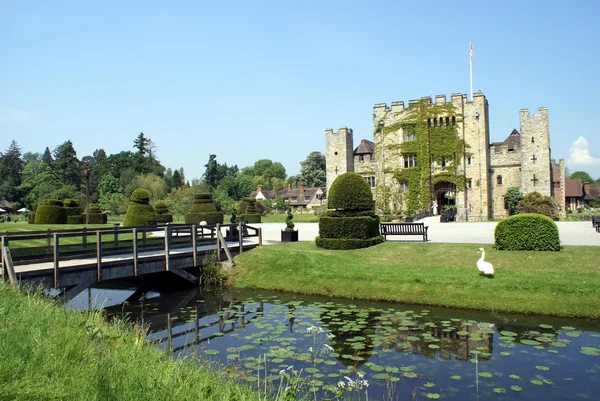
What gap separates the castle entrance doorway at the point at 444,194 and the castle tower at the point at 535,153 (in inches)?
261

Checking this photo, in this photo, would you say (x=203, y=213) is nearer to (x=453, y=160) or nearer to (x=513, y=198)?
(x=453, y=160)

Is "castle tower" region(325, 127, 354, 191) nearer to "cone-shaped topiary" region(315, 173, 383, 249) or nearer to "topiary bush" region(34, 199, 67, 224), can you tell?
"topiary bush" region(34, 199, 67, 224)

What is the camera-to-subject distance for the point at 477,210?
43094 mm

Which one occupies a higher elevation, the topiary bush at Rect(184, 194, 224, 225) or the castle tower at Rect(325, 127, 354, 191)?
the castle tower at Rect(325, 127, 354, 191)

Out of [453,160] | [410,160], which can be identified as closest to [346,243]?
[453,160]

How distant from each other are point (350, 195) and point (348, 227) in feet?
5.06

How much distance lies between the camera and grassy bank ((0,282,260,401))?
443cm

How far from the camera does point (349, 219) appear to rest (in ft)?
64.1

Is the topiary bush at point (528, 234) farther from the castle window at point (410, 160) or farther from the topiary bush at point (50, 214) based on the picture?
the topiary bush at point (50, 214)

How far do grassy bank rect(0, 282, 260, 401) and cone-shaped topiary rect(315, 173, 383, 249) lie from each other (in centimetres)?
1297

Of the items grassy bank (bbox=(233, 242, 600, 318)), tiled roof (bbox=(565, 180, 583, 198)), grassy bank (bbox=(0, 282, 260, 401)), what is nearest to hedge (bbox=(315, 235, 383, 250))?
grassy bank (bbox=(233, 242, 600, 318))

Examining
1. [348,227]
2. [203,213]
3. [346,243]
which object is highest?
[203,213]

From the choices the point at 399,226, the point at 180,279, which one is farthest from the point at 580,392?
the point at 399,226

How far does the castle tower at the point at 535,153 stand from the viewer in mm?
42062
